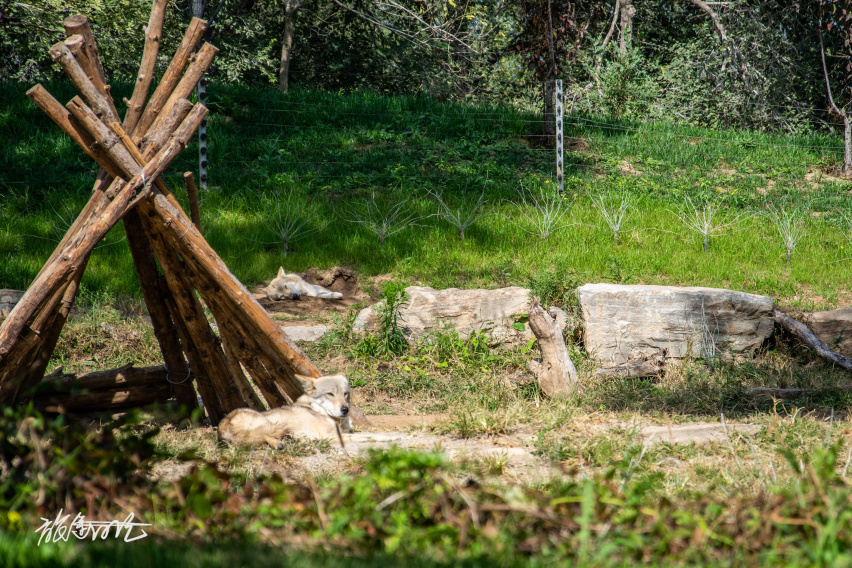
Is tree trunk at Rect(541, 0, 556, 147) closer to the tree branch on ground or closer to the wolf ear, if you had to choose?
the tree branch on ground

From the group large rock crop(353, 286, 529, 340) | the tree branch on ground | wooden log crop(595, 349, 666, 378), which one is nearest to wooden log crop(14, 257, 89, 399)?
large rock crop(353, 286, 529, 340)

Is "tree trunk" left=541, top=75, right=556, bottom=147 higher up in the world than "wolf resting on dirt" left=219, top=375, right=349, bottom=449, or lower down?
higher up

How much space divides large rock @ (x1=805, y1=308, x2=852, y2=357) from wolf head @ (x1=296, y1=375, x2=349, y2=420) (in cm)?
501

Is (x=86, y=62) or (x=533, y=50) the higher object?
(x=533, y=50)

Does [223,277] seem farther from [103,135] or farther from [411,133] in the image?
[411,133]

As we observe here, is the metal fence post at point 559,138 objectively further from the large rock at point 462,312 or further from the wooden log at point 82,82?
the wooden log at point 82,82

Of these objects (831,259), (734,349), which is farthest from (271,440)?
(831,259)

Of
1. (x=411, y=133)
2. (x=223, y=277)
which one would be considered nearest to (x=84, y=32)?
(x=223, y=277)

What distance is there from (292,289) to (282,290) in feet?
0.41

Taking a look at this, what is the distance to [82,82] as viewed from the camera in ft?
12.2

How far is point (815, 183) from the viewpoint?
1167 centimetres

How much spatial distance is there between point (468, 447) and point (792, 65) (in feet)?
53.3

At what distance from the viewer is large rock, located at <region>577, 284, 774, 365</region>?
6238mm

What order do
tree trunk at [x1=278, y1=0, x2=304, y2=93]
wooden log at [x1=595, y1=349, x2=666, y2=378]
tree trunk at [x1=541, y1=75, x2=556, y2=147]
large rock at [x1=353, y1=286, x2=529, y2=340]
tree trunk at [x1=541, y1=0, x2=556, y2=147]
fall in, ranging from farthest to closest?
tree trunk at [x1=278, y1=0, x2=304, y2=93], tree trunk at [x1=541, y1=75, x2=556, y2=147], tree trunk at [x1=541, y1=0, x2=556, y2=147], large rock at [x1=353, y1=286, x2=529, y2=340], wooden log at [x1=595, y1=349, x2=666, y2=378]
